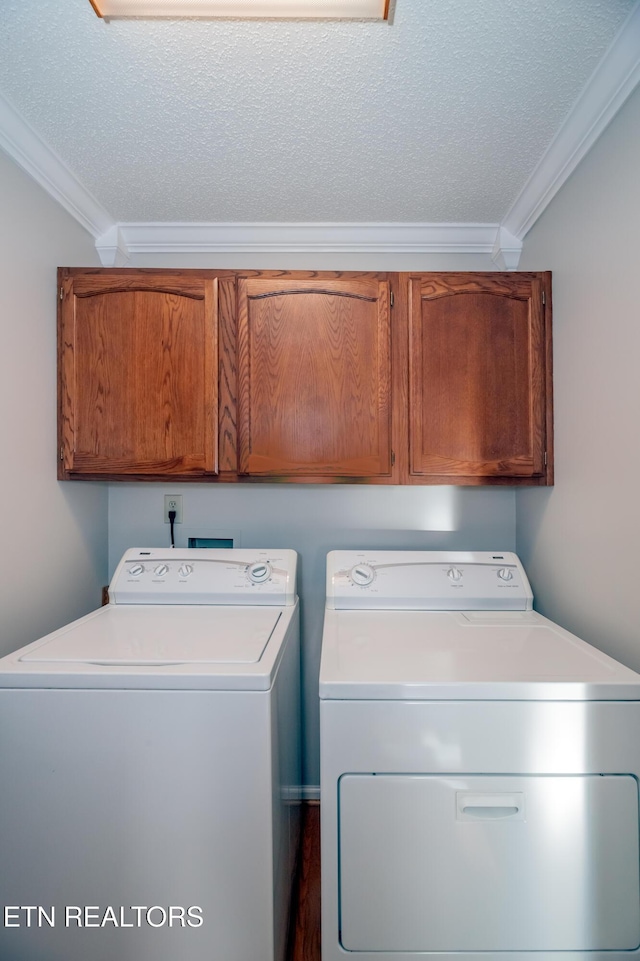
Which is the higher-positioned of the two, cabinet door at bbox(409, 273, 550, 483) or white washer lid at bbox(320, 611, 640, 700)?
cabinet door at bbox(409, 273, 550, 483)

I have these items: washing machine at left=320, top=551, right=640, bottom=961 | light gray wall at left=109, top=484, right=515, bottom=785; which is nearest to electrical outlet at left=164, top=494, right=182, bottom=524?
light gray wall at left=109, top=484, right=515, bottom=785

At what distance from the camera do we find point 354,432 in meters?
1.83

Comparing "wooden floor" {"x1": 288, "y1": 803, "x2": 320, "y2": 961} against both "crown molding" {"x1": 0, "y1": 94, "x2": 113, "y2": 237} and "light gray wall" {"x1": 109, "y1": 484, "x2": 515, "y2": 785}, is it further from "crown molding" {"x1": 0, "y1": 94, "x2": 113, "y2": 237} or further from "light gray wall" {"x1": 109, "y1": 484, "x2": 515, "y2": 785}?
"crown molding" {"x1": 0, "y1": 94, "x2": 113, "y2": 237}

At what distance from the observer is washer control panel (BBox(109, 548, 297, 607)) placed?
1821 mm

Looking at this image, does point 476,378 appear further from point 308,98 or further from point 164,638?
point 164,638

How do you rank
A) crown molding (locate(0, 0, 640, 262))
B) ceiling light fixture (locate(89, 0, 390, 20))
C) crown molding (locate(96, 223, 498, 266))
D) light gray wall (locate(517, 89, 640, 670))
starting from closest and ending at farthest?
ceiling light fixture (locate(89, 0, 390, 20)), light gray wall (locate(517, 89, 640, 670)), crown molding (locate(0, 0, 640, 262)), crown molding (locate(96, 223, 498, 266))

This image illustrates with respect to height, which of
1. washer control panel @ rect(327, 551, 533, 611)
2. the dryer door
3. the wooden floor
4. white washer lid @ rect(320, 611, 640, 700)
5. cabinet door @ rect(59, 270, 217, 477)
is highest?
cabinet door @ rect(59, 270, 217, 477)

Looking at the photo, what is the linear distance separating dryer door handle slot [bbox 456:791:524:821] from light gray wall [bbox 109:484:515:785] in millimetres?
1058

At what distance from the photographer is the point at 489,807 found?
1166 millimetres

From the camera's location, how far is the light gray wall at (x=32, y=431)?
5.02ft

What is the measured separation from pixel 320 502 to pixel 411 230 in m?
1.15

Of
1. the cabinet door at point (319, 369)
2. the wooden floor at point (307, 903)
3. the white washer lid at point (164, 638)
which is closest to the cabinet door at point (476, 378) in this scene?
the cabinet door at point (319, 369)

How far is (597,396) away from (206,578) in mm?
1390

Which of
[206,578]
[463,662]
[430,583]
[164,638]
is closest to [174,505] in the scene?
[206,578]
